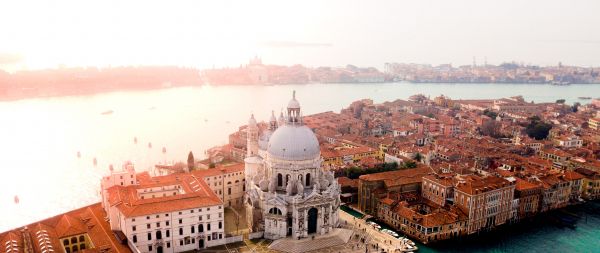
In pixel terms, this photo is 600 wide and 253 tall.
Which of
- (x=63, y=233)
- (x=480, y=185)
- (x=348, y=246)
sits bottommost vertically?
(x=348, y=246)

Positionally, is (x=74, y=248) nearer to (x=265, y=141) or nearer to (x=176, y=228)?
(x=176, y=228)

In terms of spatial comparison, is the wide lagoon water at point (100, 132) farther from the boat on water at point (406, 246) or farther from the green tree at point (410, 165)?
Answer: the green tree at point (410, 165)

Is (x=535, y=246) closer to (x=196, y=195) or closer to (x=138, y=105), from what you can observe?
(x=196, y=195)

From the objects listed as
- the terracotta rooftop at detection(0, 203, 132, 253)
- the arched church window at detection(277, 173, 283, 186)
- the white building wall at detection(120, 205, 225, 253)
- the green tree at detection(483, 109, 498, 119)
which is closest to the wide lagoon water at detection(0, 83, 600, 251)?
the terracotta rooftop at detection(0, 203, 132, 253)

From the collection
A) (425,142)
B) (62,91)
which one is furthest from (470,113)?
(62,91)

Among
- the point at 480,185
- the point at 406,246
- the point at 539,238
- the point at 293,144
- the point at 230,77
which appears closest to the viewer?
the point at 406,246

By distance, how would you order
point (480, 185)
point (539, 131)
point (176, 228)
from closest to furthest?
point (176, 228), point (480, 185), point (539, 131)

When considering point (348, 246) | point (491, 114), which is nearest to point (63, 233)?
point (348, 246)

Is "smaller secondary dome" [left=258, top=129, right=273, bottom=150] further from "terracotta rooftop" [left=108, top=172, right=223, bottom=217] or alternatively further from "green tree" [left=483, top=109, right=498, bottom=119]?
"green tree" [left=483, top=109, right=498, bottom=119]
